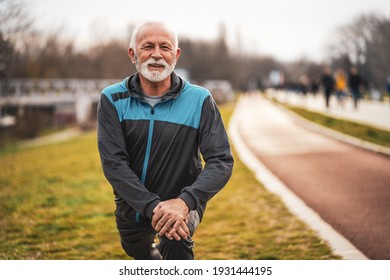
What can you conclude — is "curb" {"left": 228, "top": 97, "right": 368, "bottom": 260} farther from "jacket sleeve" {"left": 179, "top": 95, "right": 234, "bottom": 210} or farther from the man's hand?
the man's hand

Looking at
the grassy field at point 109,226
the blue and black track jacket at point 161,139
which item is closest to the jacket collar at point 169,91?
the blue and black track jacket at point 161,139

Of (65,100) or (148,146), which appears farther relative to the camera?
(65,100)

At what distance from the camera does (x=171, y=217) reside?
2510mm

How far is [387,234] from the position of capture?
4.36 metres

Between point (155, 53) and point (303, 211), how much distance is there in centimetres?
321

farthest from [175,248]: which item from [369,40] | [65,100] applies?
[65,100]

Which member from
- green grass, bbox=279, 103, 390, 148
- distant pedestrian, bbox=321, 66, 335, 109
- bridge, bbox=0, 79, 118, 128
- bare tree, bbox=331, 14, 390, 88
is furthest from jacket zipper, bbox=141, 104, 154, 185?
bridge, bbox=0, 79, 118, 128

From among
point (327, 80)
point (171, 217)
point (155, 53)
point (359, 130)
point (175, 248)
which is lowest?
point (359, 130)

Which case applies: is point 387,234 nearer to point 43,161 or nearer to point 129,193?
point 129,193

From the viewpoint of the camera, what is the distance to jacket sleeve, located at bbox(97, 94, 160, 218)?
2590 millimetres

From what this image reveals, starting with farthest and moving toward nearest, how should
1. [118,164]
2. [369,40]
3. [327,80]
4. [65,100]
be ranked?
[65,100]
[327,80]
[369,40]
[118,164]

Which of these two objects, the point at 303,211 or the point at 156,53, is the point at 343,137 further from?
the point at 156,53
